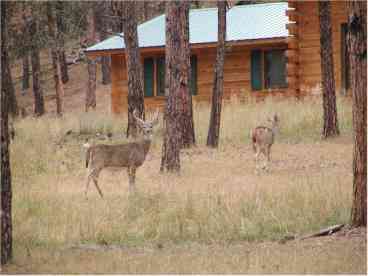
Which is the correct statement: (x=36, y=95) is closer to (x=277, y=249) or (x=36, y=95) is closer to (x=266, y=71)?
(x=266, y=71)

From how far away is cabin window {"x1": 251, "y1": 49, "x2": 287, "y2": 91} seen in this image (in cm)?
3472

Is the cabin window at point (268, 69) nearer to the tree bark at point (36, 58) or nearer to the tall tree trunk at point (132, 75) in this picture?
the tall tree trunk at point (132, 75)

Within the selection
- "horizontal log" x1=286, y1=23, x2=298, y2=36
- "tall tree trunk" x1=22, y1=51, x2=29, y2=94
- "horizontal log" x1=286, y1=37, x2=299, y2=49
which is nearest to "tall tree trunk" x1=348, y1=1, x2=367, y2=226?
"horizontal log" x1=286, y1=23, x2=298, y2=36

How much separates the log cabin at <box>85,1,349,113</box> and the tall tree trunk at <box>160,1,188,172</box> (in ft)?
36.0

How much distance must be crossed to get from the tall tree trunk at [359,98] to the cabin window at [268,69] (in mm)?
21726

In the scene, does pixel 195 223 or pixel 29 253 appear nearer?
pixel 29 253

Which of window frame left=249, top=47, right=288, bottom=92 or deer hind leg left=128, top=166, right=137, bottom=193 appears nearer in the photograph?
deer hind leg left=128, top=166, right=137, bottom=193

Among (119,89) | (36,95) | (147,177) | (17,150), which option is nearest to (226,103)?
(119,89)

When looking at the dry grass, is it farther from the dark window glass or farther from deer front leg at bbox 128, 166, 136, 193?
the dark window glass

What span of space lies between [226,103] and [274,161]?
35.3 ft

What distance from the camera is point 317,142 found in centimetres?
2348

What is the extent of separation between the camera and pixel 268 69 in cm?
3506

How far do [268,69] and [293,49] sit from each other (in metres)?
4.18

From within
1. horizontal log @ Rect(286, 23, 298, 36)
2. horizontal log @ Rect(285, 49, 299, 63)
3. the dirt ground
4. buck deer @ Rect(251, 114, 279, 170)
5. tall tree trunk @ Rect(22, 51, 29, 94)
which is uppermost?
horizontal log @ Rect(286, 23, 298, 36)
